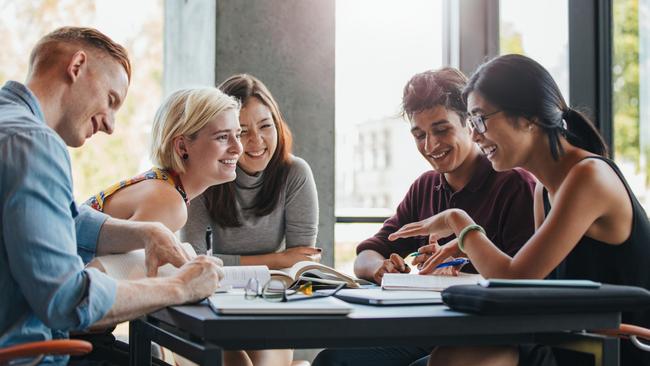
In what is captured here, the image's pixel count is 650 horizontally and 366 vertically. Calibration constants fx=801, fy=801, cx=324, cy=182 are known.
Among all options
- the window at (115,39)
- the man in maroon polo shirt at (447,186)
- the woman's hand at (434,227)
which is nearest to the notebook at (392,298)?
the woman's hand at (434,227)

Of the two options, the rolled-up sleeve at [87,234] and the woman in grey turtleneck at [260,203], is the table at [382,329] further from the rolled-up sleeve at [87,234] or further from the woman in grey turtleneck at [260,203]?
the woman in grey turtleneck at [260,203]

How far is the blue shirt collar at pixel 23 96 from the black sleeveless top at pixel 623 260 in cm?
142

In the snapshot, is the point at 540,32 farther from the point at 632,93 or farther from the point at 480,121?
the point at 480,121

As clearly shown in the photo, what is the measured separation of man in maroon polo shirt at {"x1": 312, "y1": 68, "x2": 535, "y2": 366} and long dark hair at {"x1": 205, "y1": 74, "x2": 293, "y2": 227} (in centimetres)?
54

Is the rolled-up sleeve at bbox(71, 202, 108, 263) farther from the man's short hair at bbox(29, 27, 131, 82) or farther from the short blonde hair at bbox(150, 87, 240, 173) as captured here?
the short blonde hair at bbox(150, 87, 240, 173)

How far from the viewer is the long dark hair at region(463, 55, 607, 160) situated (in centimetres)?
227

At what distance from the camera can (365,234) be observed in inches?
181

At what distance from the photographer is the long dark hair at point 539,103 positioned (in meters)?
2.27

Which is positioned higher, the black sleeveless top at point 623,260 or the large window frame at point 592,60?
the large window frame at point 592,60

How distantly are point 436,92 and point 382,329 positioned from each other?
158cm

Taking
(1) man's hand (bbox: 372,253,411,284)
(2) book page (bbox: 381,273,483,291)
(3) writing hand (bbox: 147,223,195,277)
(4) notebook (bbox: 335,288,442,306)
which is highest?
(3) writing hand (bbox: 147,223,195,277)

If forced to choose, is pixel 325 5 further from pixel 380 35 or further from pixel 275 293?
pixel 275 293

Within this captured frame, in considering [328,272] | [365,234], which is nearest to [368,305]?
[328,272]

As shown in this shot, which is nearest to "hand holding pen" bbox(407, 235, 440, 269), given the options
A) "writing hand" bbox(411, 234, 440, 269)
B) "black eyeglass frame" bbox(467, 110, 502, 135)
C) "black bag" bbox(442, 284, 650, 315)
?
"writing hand" bbox(411, 234, 440, 269)
